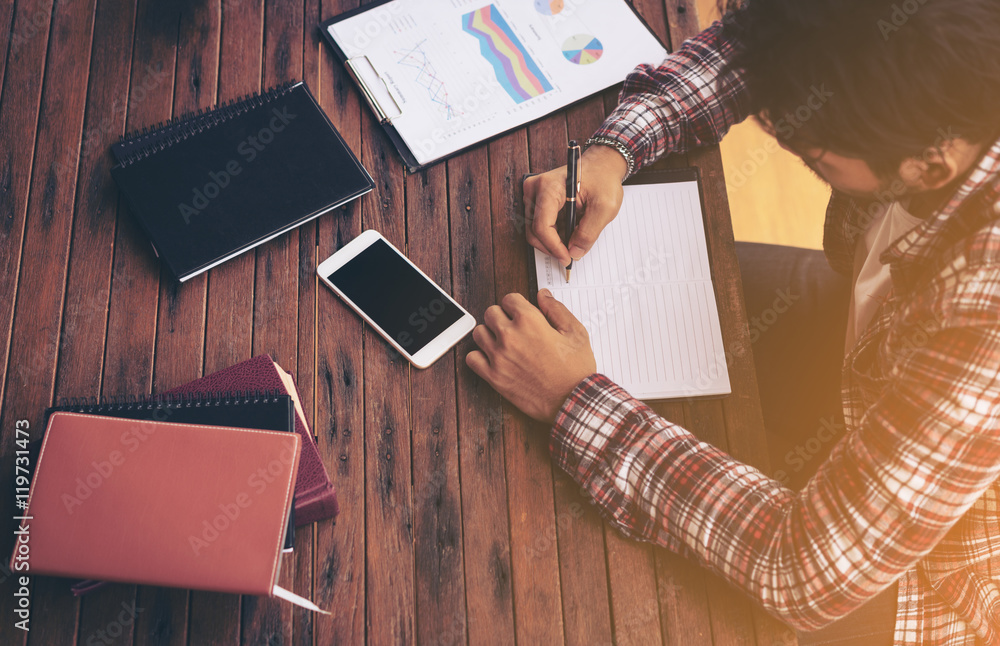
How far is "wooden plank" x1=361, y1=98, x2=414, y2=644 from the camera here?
0.78 meters

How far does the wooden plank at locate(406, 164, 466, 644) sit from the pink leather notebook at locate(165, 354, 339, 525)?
0.12m

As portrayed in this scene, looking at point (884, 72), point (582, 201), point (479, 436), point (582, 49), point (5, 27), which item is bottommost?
point (479, 436)

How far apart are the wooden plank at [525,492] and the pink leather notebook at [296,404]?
0.24 meters

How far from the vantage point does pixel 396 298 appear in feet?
3.00

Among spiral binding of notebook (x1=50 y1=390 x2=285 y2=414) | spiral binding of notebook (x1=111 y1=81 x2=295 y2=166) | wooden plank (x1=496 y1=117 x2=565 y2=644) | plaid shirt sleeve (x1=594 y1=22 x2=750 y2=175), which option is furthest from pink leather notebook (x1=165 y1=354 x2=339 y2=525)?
plaid shirt sleeve (x1=594 y1=22 x2=750 y2=175)

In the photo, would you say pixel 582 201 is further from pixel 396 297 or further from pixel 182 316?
pixel 182 316

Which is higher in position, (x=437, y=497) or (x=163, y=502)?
(x=163, y=502)

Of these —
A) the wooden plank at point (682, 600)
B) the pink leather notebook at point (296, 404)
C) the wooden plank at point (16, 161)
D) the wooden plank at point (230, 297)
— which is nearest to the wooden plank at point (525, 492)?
the wooden plank at point (682, 600)

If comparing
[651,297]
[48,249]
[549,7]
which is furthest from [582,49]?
[48,249]

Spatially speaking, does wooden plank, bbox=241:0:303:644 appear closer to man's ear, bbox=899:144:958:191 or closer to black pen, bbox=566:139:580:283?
black pen, bbox=566:139:580:283

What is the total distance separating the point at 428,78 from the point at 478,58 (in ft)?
0.32

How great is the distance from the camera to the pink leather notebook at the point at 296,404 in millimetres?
762

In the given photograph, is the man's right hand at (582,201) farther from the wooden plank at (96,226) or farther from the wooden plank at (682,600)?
A: the wooden plank at (96,226)

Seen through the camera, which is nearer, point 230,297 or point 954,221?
point 954,221
